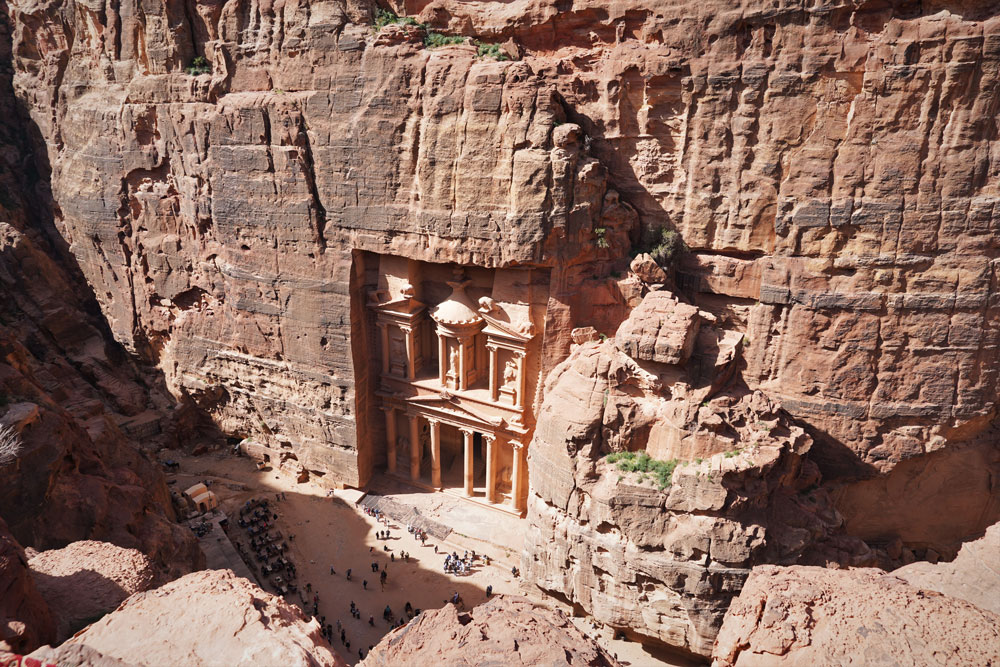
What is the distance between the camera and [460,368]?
21.2 m

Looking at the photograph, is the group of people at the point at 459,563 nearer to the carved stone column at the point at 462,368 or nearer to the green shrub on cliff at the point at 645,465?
the carved stone column at the point at 462,368

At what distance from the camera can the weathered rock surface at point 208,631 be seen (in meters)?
5.45

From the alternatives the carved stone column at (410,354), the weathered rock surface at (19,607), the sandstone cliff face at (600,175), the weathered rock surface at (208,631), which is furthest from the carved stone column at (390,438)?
the weathered rock surface at (208,631)

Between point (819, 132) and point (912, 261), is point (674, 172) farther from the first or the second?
point (912, 261)

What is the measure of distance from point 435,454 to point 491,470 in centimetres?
217

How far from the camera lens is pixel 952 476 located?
58.6 feet

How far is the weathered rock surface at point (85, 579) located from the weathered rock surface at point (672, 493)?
10.2m

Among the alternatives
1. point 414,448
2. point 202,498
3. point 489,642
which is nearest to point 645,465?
Result: point 414,448

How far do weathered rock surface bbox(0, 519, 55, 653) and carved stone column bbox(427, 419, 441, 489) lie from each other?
14705 millimetres

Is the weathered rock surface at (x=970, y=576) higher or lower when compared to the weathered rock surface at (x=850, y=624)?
lower

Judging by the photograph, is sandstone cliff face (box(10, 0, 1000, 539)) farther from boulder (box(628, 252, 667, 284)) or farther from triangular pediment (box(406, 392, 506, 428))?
triangular pediment (box(406, 392, 506, 428))

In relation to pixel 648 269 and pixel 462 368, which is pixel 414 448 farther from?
pixel 648 269

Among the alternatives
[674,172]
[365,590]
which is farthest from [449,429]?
[674,172]

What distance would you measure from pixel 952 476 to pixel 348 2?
21938 millimetres
